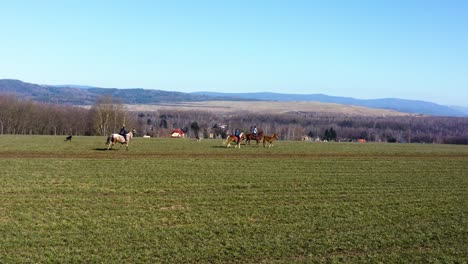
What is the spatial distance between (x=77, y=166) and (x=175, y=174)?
22.7 ft

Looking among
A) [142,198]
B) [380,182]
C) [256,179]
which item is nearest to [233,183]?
[256,179]

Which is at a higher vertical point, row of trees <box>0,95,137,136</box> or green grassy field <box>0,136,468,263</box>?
green grassy field <box>0,136,468,263</box>

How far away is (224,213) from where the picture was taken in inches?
720

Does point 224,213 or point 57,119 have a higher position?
point 224,213

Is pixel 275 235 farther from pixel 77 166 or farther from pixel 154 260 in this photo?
pixel 77 166

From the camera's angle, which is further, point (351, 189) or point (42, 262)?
point (351, 189)

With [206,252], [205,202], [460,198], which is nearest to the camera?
[206,252]

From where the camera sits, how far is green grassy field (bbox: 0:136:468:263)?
1371 cm

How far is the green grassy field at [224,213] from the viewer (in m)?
13.7

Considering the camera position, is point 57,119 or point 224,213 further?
point 57,119

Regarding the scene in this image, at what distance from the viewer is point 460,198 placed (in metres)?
23.6

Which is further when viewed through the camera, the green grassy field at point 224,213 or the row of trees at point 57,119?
the row of trees at point 57,119

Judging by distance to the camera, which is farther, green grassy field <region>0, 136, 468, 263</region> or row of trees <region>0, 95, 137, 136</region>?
row of trees <region>0, 95, 137, 136</region>

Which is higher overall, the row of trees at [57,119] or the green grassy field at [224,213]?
the green grassy field at [224,213]
